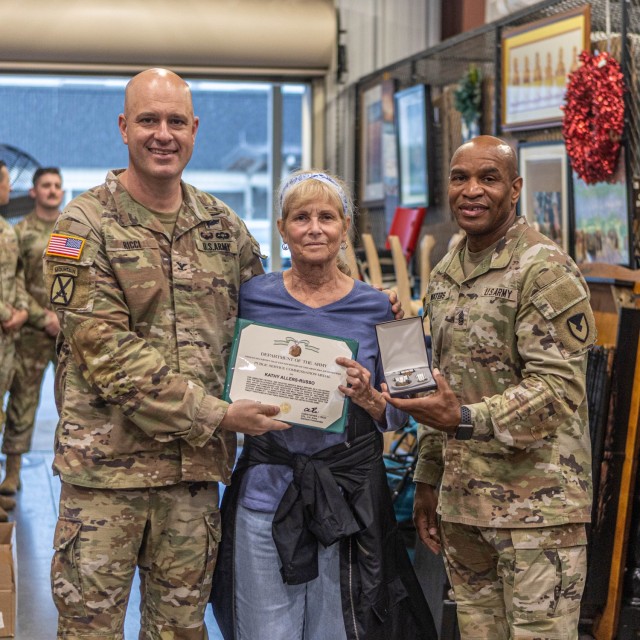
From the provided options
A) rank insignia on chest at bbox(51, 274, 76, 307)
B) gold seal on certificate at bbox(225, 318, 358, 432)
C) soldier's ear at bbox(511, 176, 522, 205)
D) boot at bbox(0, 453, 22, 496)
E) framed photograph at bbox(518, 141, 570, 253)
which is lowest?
boot at bbox(0, 453, 22, 496)

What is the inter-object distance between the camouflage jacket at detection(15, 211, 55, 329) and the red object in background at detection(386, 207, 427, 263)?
2160mm

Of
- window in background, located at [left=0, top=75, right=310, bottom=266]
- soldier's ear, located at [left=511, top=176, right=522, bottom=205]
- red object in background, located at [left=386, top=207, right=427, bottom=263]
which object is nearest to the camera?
soldier's ear, located at [left=511, top=176, right=522, bottom=205]

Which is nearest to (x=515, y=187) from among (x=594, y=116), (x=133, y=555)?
(x=133, y=555)

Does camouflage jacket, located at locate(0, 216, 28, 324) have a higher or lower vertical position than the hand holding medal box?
higher

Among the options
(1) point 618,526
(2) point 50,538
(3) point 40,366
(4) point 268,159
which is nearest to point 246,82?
(4) point 268,159

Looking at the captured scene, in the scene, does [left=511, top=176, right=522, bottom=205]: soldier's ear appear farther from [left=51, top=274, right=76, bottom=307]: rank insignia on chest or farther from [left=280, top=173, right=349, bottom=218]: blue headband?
[left=51, top=274, right=76, bottom=307]: rank insignia on chest

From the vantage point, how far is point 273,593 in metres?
2.42

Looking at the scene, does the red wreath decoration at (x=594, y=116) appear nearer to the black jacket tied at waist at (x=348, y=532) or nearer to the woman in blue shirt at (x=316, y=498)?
the woman in blue shirt at (x=316, y=498)

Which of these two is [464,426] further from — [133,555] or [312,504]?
[133,555]

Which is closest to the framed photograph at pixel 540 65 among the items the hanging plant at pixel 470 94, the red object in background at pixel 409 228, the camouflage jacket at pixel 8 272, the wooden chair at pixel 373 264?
the hanging plant at pixel 470 94

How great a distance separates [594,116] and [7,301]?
3.23 m

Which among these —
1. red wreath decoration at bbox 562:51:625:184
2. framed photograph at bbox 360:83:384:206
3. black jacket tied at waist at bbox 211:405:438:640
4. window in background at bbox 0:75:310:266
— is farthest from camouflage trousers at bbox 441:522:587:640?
window in background at bbox 0:75:310:266

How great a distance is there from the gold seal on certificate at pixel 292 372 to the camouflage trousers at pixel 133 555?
313 millimetres

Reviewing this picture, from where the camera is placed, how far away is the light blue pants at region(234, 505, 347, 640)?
241 centimetres
